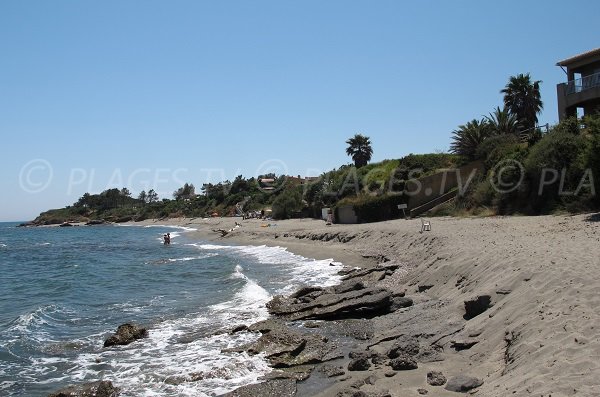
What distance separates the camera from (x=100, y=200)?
170625 mm

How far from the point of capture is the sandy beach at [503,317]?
6.44 metres

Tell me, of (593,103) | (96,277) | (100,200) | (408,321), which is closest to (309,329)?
(408,321)

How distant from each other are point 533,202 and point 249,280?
620 inches

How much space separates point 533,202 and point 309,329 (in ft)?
59.3

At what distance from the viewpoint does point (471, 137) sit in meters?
35.8

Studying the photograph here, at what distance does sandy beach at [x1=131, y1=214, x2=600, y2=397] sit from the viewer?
644 centimetres

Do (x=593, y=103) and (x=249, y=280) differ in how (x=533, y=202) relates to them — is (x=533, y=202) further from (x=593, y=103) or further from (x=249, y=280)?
(x=249, y=280)

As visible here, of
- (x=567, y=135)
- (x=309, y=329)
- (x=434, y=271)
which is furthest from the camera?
(x=567, y=135)

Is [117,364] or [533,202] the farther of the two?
[533,202]

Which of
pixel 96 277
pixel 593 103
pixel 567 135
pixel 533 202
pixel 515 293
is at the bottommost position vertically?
pixel 96 277

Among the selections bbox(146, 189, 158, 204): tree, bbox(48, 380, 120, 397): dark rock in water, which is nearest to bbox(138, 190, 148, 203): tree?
bbox(146, 189, 158, 204): tree

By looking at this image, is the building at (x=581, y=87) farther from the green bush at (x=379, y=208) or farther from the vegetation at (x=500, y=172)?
the green bush at (x=379, y=208)

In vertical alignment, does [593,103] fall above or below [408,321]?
above

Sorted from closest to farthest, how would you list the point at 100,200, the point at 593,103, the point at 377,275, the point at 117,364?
the point at 117,364
the point at 377,275
the point at 593,103
the point at 100,200
